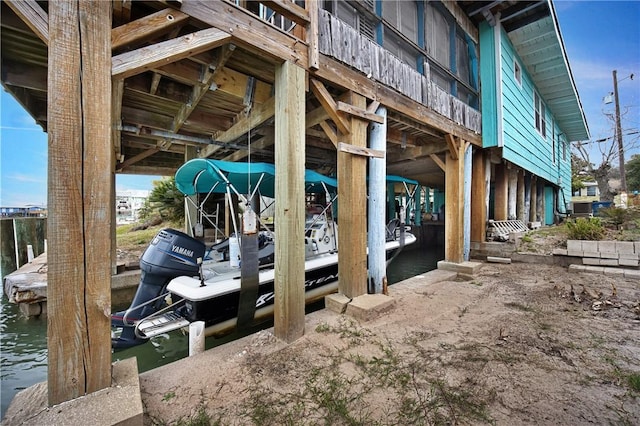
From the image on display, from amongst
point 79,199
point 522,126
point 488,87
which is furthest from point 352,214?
point 522,126

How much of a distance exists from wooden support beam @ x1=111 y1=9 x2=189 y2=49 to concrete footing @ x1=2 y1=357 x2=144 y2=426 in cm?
216

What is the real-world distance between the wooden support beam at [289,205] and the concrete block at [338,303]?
68 centimetres

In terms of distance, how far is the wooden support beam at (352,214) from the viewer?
3.16m

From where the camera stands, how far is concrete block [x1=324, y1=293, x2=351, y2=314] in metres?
3.06

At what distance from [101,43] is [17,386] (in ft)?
11.9

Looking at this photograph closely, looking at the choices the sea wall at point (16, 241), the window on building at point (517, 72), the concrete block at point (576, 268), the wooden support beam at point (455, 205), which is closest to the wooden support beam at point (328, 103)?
the wooden support beam at point (455, 205)

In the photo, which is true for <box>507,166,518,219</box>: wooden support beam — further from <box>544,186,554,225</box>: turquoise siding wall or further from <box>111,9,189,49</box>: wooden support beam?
<box>111,9,189,49</box>: wooden support beam

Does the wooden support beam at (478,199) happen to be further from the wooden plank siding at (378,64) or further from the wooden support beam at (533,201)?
the wooden support beam at (533,201)

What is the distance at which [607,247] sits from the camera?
16.0 feet

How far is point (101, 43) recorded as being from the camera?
5.16ft

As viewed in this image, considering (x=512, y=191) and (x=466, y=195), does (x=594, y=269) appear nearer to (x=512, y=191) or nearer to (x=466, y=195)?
(x=466, y=195)

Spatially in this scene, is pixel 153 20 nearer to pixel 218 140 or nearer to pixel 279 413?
pixel 279 413

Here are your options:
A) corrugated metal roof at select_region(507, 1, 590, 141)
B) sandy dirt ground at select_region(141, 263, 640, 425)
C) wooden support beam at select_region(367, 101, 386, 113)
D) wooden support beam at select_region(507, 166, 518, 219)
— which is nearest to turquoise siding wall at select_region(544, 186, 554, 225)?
corrugated metal roof at select_region(507, 1, 590, 141)

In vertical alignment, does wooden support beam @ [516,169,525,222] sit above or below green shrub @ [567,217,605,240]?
above
